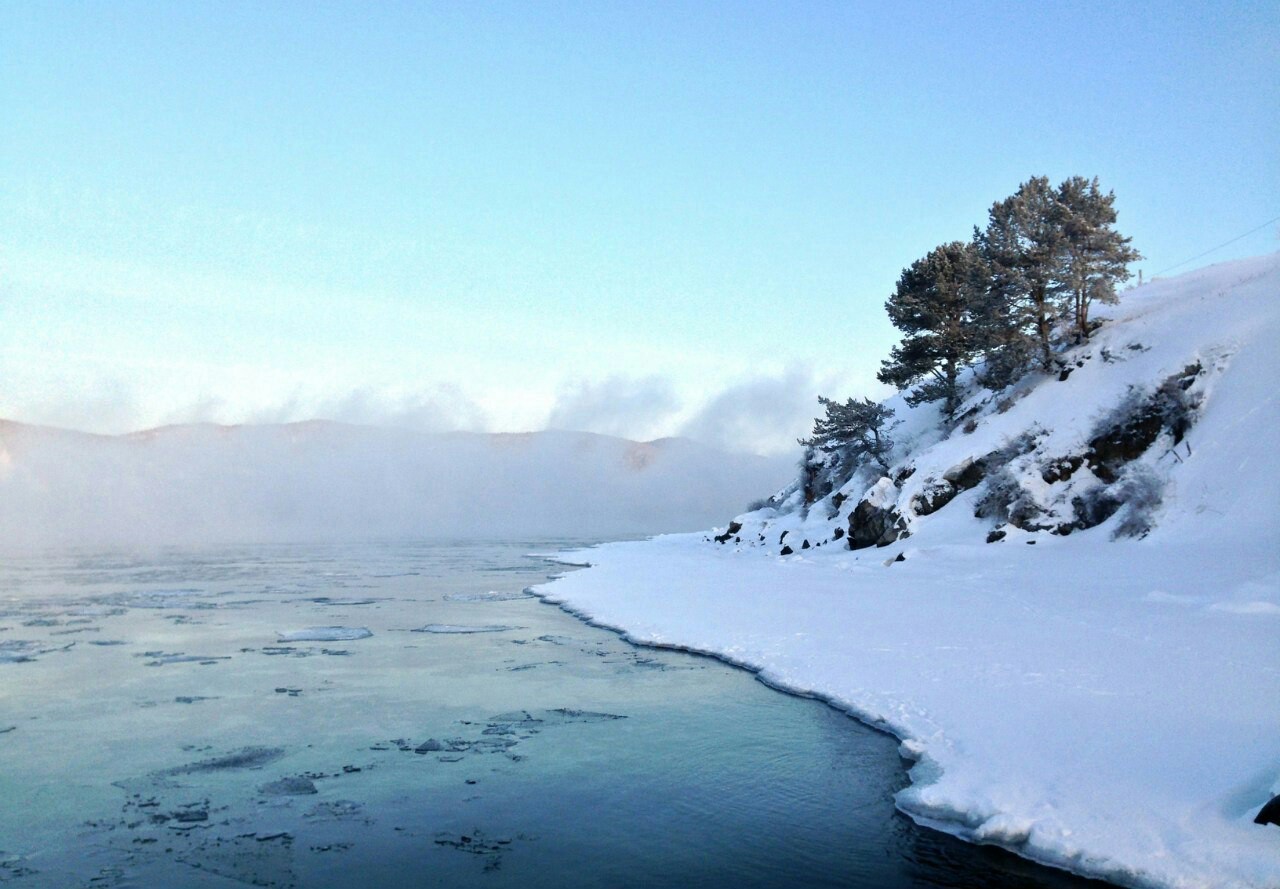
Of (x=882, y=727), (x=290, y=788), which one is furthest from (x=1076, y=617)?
(x=290, y=788)

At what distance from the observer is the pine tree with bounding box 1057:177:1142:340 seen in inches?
1518

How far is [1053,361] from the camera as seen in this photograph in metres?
39.3

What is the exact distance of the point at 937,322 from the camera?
44.3 metres

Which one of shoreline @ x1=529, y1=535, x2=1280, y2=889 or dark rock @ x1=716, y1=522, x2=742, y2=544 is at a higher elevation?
dark rock @ x1=716, y1=522, x2=742, y2=544

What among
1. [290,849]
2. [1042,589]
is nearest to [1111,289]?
[1042,589]

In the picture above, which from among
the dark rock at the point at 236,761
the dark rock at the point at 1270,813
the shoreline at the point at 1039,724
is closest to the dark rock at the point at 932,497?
the shoreline at the point at 1039,724

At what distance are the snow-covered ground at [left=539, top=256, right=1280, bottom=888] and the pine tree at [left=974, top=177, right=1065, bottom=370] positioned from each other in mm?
2551

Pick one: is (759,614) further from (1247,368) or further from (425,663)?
(1247,368)

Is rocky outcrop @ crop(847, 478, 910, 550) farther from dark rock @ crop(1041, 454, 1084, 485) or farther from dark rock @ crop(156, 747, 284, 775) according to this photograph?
dark rock @ crop(156, 747, 284, 775)

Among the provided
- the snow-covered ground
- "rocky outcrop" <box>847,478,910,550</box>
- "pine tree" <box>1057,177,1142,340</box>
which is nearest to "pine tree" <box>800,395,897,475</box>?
the snow-covered ground

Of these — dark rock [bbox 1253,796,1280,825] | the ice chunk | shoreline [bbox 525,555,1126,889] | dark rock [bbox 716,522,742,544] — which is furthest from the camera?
dark rock [bbox 716,522,742,544]

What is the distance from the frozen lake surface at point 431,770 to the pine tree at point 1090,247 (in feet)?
99.7

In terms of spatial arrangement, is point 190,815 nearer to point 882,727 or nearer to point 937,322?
point 882,727

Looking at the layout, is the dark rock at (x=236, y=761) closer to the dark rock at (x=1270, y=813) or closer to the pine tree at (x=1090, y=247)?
the dark rock at (x=1270, y=813)
